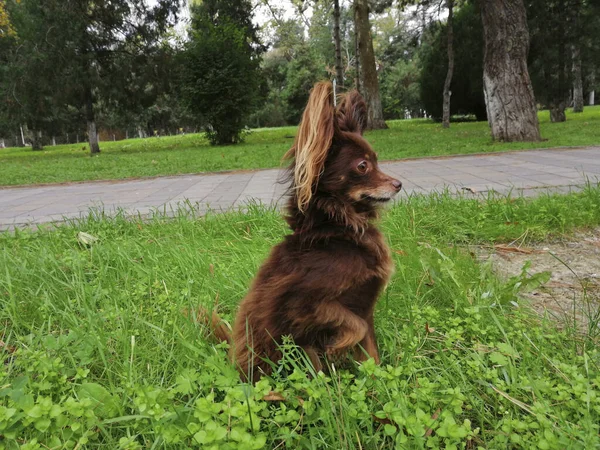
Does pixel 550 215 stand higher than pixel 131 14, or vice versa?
pixel 131 14

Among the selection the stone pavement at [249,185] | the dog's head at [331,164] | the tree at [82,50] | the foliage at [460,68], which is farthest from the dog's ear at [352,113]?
the foliage at [460,68]

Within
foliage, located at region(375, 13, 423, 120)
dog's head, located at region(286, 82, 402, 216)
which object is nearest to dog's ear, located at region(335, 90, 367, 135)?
dog's head, located at region(286, 82, 402, 216)

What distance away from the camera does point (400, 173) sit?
25.1ft

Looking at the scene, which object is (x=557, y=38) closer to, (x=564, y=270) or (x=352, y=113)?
(x=564, y=270)

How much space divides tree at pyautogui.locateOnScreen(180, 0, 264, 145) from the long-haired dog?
1672 centimetres

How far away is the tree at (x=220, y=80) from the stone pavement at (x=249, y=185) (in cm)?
936

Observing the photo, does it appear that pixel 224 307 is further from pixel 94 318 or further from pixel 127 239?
pixel 127 239


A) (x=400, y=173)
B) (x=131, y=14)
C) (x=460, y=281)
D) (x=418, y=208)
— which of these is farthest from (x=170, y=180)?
(x=131, y=14)

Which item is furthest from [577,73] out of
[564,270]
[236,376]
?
[236,376]

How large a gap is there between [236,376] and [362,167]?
3.23 ft

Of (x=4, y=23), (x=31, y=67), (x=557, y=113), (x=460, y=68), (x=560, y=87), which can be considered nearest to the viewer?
(x=31, y=67)

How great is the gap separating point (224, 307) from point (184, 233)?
159 centimetres

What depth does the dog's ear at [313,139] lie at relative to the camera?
1541 millimetres

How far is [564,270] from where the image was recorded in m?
2.92
